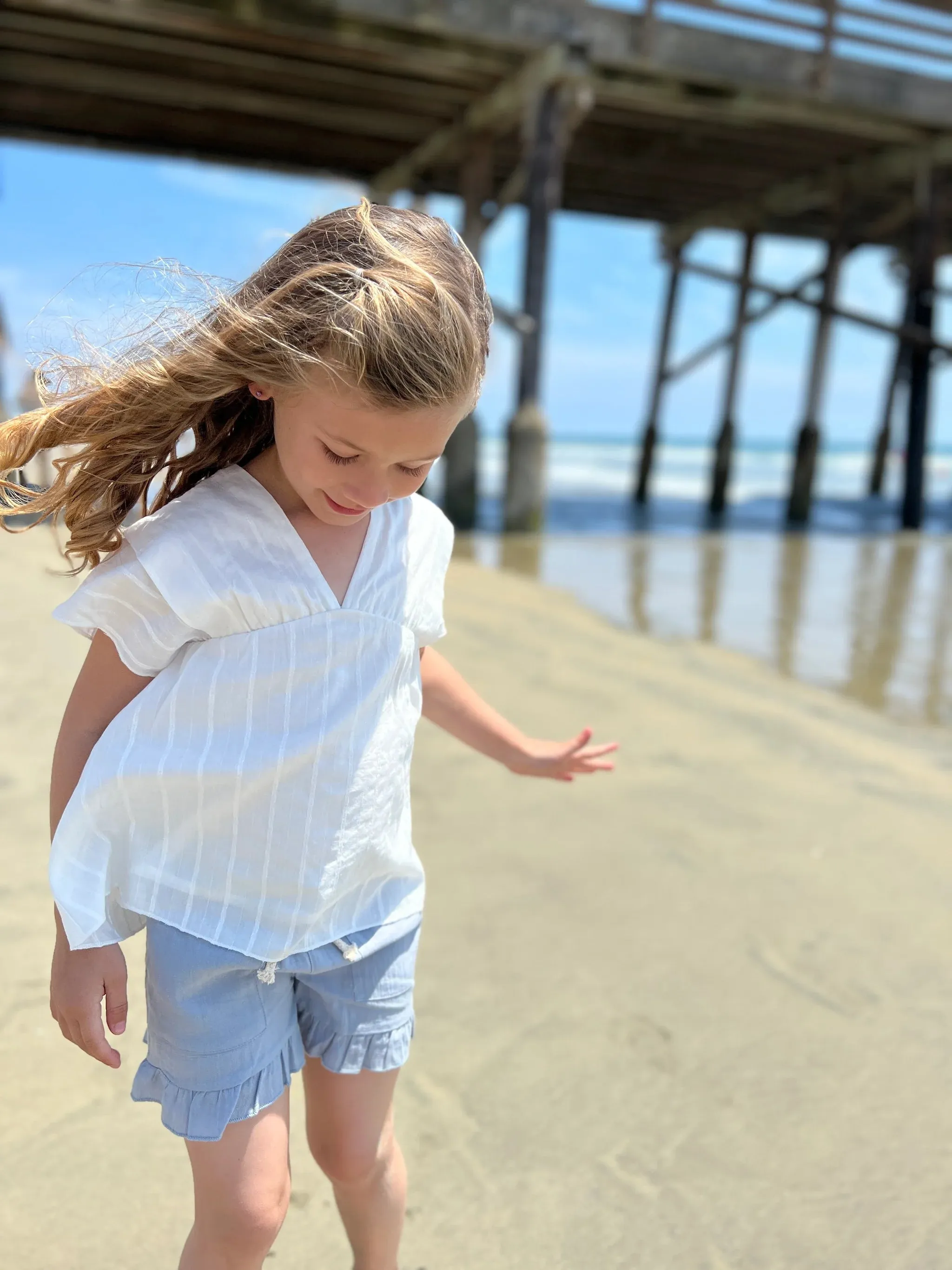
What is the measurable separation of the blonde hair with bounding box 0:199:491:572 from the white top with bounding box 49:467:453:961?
77 millimetres

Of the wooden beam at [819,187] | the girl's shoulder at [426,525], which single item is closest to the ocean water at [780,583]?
the girl's shoulder at [426,525]

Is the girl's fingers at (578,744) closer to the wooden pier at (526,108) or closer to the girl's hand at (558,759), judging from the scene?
the girl's hand at (558,759)

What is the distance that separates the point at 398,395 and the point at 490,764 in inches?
75.0

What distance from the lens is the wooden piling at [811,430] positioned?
11594 mm

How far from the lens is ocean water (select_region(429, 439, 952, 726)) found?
4.34 m

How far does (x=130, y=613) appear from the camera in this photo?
1.02 m

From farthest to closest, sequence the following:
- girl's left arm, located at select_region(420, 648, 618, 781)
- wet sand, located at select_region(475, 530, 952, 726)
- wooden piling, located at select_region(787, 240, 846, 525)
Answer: wooden piling, located at select_region(787, 240, 846, 525), wet sand, located at select_region(475, 530, 952, 726), girl's left arm, located at select_region(420, 648, 618, 781)

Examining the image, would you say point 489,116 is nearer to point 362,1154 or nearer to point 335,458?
point 335,458

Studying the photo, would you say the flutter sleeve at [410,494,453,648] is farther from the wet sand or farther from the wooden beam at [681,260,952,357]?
the wooden beam at [681,260,952,357]

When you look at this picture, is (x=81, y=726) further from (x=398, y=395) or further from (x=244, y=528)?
(x=398, y=395)

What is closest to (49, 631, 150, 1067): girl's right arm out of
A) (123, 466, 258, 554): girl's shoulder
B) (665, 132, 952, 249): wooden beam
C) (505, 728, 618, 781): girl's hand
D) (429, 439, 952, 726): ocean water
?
(123, 466, 258, 554): girl's shoulder

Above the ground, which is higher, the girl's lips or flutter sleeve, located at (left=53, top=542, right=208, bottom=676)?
the girl's lips

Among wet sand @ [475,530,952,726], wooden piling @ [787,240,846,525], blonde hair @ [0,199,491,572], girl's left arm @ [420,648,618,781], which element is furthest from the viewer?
wooden piling @ [787,240,846,525]

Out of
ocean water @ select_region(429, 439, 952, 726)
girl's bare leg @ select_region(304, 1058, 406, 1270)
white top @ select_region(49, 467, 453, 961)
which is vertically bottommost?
ocean water @ select_region(429, 439, 952, 726)
